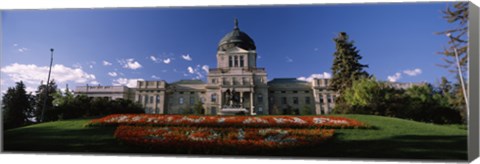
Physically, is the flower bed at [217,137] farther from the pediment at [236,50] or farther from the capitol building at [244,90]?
the pediment at [236,50]

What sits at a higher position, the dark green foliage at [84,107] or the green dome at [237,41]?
the green dome at [237,41]

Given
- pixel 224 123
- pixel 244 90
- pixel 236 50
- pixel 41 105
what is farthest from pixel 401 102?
pixel 236 50

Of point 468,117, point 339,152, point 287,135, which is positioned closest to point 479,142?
point 468,117

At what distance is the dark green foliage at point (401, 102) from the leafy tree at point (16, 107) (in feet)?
49.4

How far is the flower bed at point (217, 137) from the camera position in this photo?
350 inches

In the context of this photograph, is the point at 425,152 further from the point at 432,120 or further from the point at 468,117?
the point at 432,120

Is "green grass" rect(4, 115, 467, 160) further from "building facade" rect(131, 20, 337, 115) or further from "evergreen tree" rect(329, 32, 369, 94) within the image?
"building facade" rect(131, 20, 337, 115)

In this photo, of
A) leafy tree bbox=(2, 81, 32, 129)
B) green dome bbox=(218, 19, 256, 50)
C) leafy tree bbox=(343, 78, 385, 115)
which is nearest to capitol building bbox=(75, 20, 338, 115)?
green dome bbox=(218, 19, 256, 50)

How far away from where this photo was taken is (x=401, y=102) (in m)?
17.0

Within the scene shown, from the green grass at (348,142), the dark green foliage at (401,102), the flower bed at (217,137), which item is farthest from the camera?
the dark green foliage at (401,102)

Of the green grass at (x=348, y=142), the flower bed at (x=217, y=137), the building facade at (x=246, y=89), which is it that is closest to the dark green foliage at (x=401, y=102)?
the green grass at (x=348, y=142)

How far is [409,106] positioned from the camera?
15750 mm

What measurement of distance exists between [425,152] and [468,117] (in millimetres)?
1290

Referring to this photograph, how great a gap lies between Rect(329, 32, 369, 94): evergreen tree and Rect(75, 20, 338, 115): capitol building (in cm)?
479
